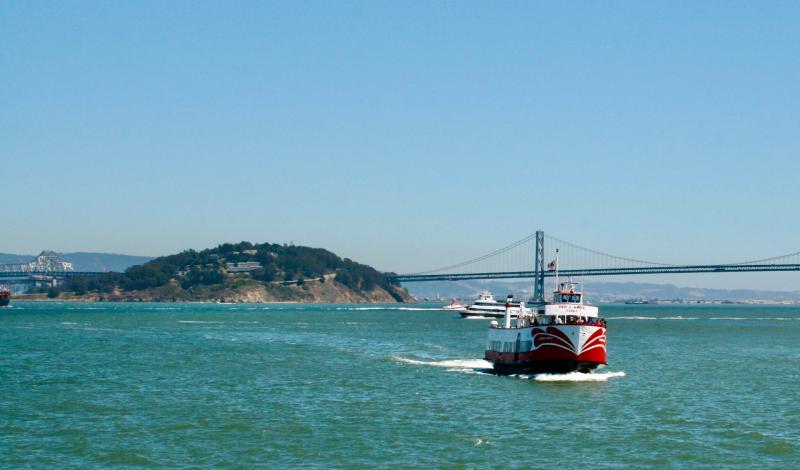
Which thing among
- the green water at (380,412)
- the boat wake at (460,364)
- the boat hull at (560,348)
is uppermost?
the boat hull at (560,348)

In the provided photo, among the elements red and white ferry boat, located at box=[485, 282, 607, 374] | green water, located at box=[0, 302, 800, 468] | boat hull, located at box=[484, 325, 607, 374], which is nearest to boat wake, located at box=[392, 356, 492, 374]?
green water, located at box=[0, 302, 800, 468]

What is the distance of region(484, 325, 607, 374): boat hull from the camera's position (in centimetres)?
5750

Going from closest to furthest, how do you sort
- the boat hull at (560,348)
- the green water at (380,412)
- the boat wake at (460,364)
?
the green water at (380,412)
the boat hull at (560,348)
the boat wake at (460,364)

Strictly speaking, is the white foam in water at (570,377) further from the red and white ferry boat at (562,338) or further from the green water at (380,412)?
the red and white ferry boat at (562,338)

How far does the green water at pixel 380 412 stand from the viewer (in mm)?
34906

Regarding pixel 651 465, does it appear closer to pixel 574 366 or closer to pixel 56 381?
pixel 574 366

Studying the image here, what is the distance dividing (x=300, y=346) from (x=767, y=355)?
131 ft

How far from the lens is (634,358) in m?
78.8

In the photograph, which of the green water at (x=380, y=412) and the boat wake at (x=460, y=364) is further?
the boat wake at (x=460, y=364)

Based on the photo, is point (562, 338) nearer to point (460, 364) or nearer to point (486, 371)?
point (486, 371)

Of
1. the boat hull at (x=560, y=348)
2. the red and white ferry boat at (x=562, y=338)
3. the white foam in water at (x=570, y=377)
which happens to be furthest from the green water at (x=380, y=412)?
the red and white ferry boat at (x=562, y=338)

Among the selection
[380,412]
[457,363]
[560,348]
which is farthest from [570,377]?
[380,412]

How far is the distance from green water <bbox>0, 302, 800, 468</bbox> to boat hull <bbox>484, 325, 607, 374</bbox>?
1075mm

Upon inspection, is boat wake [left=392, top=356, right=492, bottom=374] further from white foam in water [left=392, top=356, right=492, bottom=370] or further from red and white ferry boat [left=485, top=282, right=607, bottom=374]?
red and white ferry boat [left=485, top=282, right=607, bottom=374]
